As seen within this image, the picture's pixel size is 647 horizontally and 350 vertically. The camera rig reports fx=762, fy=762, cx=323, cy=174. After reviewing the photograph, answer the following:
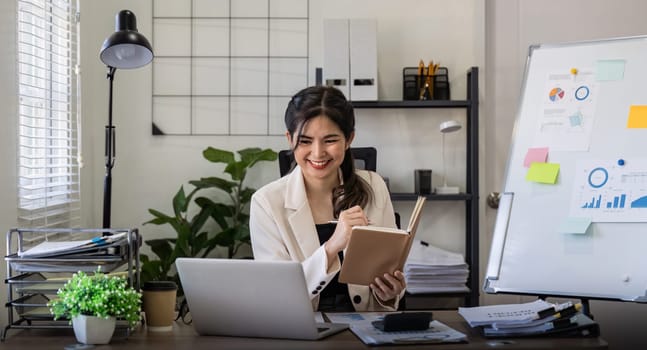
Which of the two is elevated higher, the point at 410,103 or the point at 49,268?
the point at 410,103

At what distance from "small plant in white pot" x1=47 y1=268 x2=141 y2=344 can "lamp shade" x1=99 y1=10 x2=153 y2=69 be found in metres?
0.72

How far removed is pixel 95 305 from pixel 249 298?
342 mm

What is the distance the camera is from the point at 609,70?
238 cm

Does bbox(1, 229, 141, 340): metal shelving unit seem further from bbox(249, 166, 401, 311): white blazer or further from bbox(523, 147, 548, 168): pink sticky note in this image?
bbox(523, 147, 548, 168): pink sticky note

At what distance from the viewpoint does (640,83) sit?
2322 mm

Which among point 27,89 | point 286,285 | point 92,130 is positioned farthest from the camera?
point 92,130

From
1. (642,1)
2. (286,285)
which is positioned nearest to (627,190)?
(286,285)

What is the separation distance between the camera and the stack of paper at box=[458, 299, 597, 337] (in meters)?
1.81

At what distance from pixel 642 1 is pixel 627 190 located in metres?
1.62

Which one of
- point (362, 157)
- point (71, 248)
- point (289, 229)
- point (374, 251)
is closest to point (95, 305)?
point (71, 248)

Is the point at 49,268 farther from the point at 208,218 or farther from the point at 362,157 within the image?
the point at 208,218

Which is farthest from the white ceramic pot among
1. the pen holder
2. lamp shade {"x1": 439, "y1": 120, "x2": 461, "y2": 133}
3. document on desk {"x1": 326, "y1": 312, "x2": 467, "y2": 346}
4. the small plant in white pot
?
the pen holder

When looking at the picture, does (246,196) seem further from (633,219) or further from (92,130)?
(633,219)

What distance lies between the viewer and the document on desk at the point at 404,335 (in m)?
1.71
